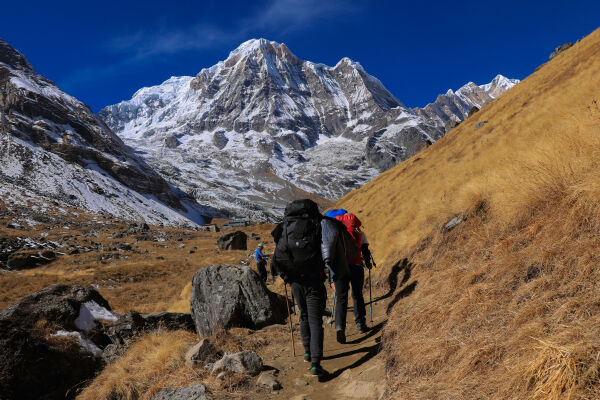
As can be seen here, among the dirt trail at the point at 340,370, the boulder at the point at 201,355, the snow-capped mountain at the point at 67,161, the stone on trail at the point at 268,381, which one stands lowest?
the dirt trail at the point at 340,370

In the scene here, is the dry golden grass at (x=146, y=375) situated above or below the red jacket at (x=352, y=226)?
below

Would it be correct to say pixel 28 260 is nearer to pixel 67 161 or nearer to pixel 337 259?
pixel 337 259

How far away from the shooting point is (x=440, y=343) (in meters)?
3.42

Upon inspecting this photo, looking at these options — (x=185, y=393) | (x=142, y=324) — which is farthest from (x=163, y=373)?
(x=142, y=324)

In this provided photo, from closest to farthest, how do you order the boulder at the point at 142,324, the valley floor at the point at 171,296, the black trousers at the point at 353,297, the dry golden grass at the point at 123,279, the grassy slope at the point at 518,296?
the grassy slope at the point at 518,296 → the valley floor at the point at 171,296 → the black trousers at the point at 353,297 → the boulder at the point at 142,324 → the dry golden grass at the point at 123,279

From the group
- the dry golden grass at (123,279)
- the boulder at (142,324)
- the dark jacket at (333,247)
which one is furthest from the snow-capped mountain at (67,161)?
the dark jacket at (333,247)

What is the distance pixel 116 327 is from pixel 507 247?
897 cm

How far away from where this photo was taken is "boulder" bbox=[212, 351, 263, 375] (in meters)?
5.11

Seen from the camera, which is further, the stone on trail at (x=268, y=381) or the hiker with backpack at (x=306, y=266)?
the hiker with backpack at (x=306, y=266)

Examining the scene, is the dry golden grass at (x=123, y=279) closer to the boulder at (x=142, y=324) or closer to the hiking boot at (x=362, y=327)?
the boulder at (x=142, y=324)

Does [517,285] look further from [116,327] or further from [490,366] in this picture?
[116,327]

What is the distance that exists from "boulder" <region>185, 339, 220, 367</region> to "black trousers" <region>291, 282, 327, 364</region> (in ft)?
5.92

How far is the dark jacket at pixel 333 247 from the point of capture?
492cm

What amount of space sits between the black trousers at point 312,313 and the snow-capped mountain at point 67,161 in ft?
338
